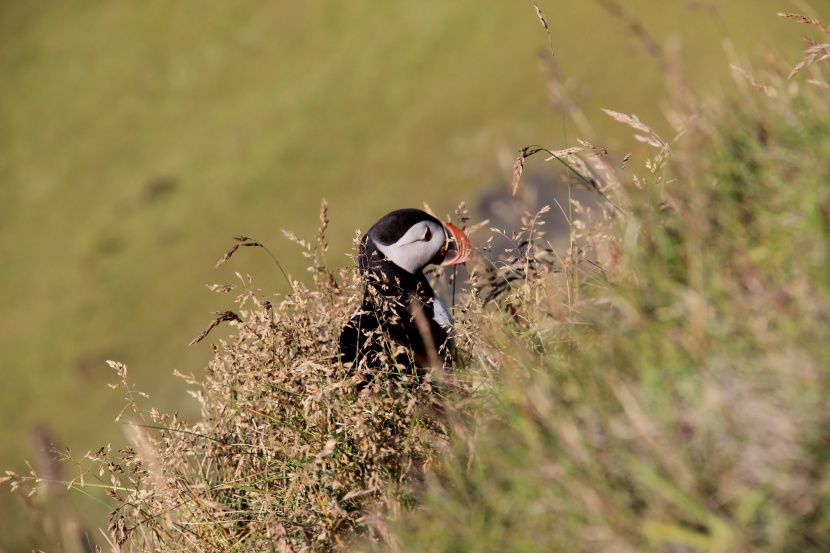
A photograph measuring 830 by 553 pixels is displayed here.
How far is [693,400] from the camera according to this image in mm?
1284

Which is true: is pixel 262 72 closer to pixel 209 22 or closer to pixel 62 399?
pixel 209 22

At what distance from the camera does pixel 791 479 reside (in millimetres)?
Answer: 1168

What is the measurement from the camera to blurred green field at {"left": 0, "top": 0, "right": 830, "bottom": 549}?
11086 millimetres

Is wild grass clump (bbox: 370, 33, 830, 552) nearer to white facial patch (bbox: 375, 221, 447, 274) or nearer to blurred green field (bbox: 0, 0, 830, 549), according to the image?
white facial patch (bbox: 375, 221, 447, 274)

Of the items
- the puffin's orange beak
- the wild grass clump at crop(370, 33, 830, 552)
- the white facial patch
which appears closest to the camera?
the wild grass clump at crop(370, 33, 830, 552)

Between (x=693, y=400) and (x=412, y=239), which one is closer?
(x=693, y=400)

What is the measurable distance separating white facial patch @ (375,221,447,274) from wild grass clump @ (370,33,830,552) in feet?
5.81

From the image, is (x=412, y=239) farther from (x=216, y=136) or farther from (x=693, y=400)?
(x=216, y=136)

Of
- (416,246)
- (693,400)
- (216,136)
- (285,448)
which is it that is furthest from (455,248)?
(216,136)

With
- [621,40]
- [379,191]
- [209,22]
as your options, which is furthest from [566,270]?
[209,22]

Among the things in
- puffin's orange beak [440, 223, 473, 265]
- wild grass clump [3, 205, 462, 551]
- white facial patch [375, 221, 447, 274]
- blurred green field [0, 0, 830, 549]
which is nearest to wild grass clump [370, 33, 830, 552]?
wild grass clump [3, 205, 462, 551]

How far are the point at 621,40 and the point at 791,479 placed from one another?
12184 millimetres

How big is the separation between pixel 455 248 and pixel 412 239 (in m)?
0.21

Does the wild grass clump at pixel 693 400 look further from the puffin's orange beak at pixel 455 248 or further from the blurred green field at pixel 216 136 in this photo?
the blurred green field at pixel 216 136
